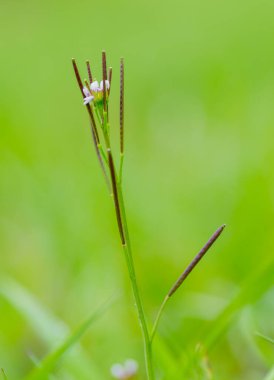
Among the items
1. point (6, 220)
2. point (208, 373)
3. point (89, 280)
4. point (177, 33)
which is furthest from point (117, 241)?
point (177, 33)

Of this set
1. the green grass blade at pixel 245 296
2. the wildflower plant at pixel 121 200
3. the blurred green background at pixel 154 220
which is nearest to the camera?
the wildflower plant at pixel 121 200

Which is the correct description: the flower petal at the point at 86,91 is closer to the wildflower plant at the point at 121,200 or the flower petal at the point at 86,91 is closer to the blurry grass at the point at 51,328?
the wildflower plant at the point at 121,200

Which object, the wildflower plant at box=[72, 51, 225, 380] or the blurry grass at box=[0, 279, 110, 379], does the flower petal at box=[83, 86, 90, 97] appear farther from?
the blurry grass at box=[0, 279, 110, 379]

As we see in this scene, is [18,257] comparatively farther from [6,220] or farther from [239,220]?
[239,220]

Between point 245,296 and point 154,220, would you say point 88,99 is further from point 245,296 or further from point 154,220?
point 154,220

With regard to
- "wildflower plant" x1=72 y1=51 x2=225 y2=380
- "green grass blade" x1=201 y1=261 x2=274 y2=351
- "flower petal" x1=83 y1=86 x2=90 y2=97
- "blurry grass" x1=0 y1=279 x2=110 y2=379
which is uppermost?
"flower petal" x1=83 y1=86 x2=90 y2=97

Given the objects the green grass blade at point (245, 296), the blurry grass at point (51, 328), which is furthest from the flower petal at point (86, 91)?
the green grass blade at point (245, 296)

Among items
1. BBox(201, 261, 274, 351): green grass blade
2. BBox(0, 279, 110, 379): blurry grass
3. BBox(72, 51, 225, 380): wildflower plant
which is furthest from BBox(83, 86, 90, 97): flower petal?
BBox(201, 261, 274, 351): green grass blade

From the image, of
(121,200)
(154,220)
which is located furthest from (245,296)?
(154,220)
